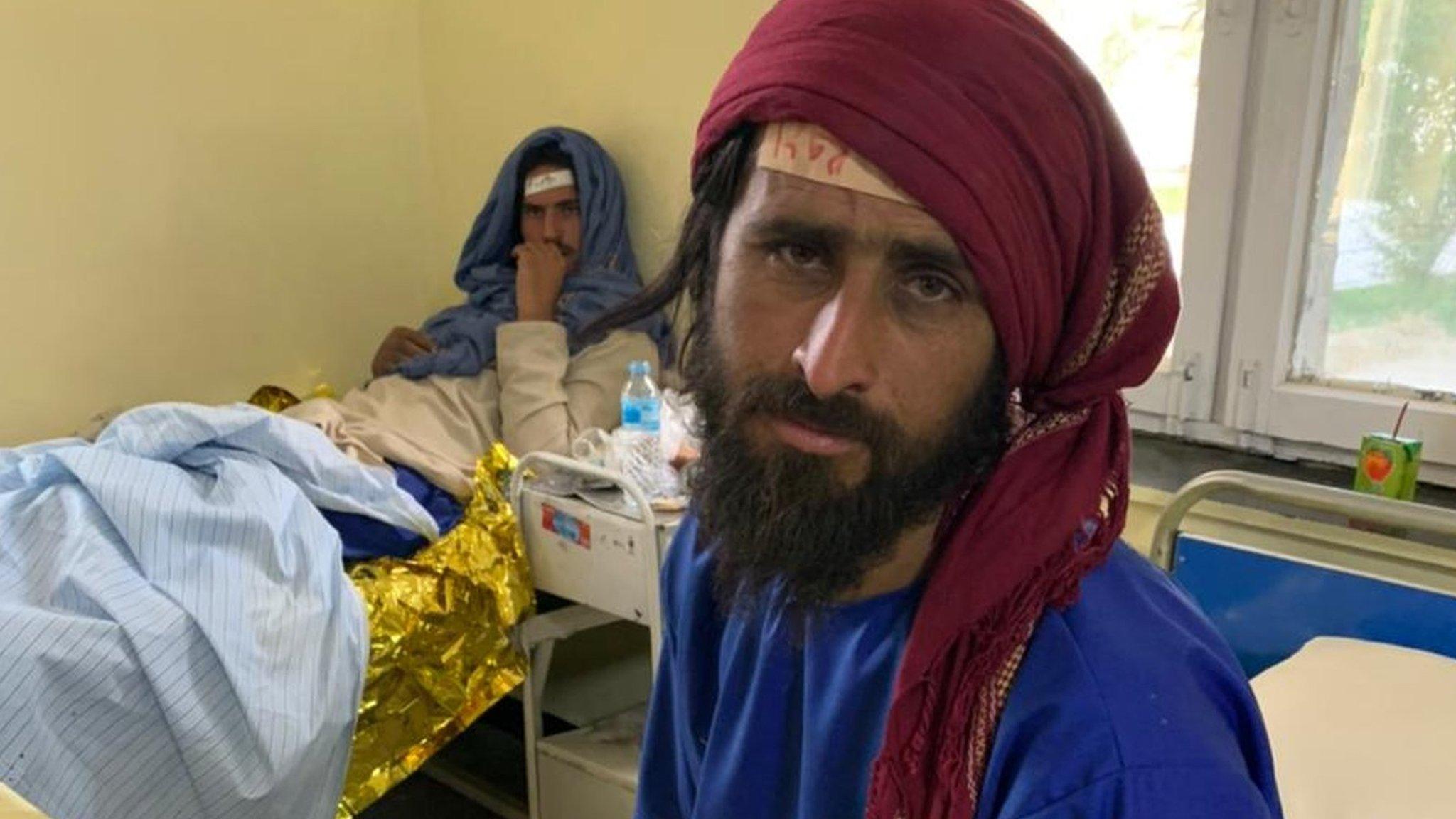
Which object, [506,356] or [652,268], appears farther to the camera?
[652,268]

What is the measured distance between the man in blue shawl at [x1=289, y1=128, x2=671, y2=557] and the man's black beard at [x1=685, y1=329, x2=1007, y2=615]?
132cm

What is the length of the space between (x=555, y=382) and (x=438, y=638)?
58cm

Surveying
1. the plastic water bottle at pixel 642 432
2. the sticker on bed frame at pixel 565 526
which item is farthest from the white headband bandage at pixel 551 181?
the sticker on bed frame at pixel 565 526

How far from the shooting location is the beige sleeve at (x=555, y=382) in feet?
7.18

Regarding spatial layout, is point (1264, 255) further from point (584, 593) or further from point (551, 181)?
point (551, 181)

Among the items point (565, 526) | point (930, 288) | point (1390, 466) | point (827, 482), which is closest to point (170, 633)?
point (565, 526)

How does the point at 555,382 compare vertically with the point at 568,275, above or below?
below

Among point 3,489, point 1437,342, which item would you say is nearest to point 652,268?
point 3,489

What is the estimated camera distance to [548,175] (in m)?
2.36

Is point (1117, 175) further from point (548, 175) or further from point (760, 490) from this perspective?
point (548, 175)

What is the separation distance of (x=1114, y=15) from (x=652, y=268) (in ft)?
3.33

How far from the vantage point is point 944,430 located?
0.79 metres

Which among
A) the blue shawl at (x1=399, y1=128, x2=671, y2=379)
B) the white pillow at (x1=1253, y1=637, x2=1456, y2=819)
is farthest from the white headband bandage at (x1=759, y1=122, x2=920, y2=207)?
the blue shawl at (x1=399, y1=128, x2=671, y2=379)

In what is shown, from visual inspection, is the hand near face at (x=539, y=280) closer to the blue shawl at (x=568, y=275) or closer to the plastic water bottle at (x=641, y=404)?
the blue shawl at (x=568, y=275)
